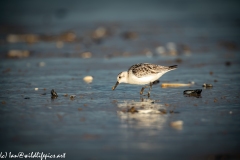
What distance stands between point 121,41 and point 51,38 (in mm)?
3734

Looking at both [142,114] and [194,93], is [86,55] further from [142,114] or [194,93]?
[142,114]

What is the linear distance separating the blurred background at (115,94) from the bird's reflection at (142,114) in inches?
0.8

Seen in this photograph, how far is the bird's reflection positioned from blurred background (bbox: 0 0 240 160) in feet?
0.07

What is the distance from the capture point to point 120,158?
5.80m

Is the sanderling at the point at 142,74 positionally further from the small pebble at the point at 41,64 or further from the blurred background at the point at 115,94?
the small pebble at the point at 41,64

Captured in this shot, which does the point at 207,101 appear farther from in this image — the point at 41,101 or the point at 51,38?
the point at 51,38

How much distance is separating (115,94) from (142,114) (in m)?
2.17

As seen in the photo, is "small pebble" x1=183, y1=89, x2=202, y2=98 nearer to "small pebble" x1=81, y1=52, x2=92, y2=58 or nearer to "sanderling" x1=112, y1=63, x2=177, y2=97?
"sanderling" x1=112, y1=63, x2=177, y2=97

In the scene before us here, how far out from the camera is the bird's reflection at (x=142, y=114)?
730cm

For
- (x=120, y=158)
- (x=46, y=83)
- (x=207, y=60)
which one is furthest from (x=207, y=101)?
(x=207, y=60)

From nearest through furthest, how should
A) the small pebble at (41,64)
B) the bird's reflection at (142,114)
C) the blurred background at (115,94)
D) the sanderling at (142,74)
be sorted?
the blurred background at (115,94)
the bird's reflection at (142,114)
the sanderling at (142,74)
the small pebble at (41,64)

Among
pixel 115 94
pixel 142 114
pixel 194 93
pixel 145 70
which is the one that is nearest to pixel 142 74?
pixel 145 70

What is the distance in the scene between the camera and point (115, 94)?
10109 millimetres

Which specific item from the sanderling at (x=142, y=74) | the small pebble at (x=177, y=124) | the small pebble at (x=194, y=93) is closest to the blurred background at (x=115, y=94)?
the small pebble at (x=177, y=124)
